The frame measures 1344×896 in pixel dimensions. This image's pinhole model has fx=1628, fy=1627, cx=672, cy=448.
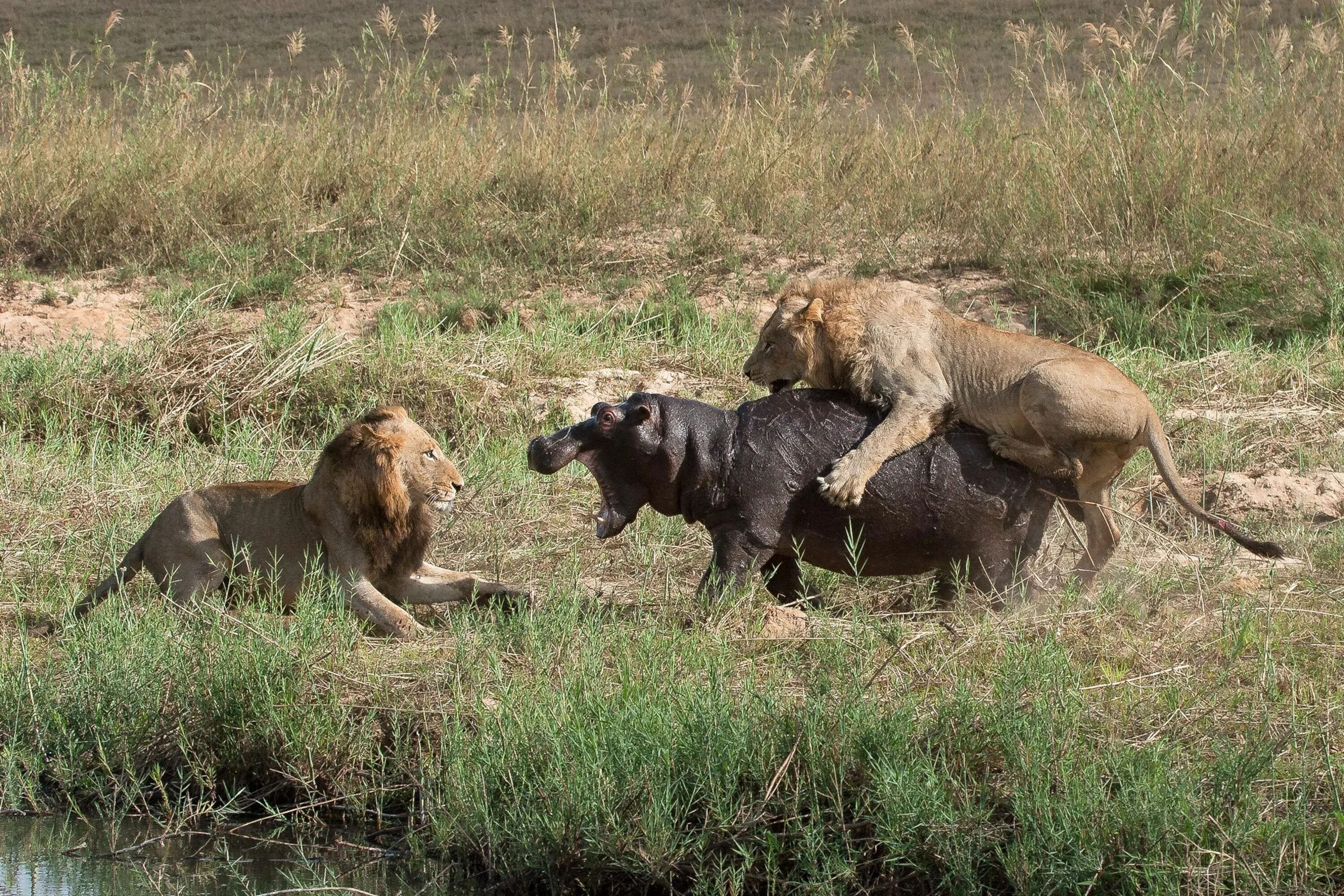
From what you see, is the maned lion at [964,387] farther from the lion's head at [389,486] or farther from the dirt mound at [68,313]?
the dirt mound at [68,313]

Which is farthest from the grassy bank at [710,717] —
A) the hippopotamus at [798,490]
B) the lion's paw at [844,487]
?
the lion's paw at [844,487]

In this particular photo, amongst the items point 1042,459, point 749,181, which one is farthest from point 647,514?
point 749,181

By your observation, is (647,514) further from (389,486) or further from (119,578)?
(119,578)

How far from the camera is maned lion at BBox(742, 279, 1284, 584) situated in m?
5.71

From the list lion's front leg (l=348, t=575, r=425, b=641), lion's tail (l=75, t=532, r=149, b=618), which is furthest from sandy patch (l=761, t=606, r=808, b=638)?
lion's tail (l=75, t=532, r=149, b=618)

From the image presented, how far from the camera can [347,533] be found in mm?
6012

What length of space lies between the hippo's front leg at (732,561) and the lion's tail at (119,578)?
213cm

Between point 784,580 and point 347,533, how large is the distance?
5.34 ft

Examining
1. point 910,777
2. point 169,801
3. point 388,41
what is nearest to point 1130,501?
point 910,777

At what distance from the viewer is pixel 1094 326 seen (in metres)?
9.68

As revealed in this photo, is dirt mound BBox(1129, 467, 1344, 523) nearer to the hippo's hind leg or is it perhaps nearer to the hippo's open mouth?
the hippo's hind leg

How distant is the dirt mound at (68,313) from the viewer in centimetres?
986

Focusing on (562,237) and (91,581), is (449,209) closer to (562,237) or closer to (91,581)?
(562,237)

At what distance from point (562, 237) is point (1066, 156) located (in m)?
3.40
